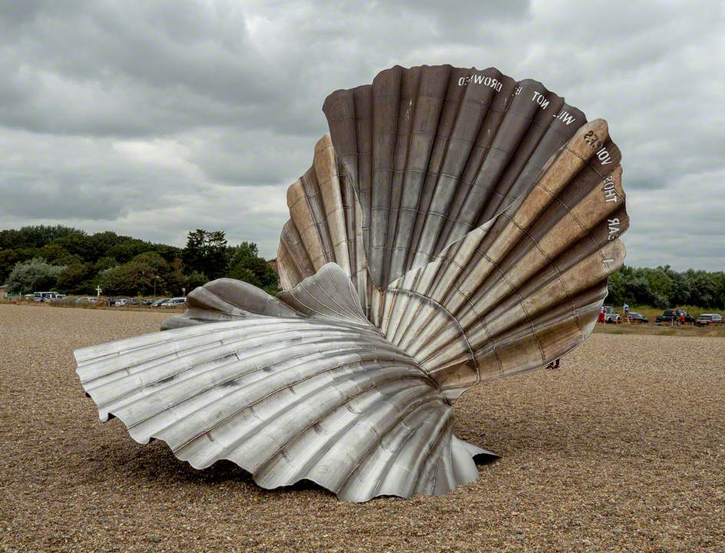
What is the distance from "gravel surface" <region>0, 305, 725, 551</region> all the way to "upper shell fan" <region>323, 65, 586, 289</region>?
2.26 metres

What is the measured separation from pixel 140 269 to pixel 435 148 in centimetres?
6072

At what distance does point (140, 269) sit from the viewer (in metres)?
63.6

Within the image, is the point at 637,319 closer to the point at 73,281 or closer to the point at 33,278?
the point at 73,281

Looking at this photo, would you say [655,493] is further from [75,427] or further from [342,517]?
[75,427]

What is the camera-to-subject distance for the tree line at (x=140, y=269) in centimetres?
6369

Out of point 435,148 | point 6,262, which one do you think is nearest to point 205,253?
point 6,262

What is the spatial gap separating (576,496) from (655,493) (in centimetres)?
63

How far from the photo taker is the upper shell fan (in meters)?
6.54

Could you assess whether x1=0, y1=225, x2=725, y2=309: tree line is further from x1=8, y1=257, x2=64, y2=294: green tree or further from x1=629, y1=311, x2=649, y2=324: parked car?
x1=629, y1=311, x2=649, y2=324: parked car

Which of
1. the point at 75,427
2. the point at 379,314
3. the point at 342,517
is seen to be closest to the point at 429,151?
A: the point at 379,314

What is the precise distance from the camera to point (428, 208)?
6852mm

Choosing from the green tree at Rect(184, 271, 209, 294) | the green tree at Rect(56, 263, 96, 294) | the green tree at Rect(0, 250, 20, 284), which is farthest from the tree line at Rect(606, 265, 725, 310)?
the green tree at Rect(0, 250, 20, 284)

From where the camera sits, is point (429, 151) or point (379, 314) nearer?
point (379, 314)

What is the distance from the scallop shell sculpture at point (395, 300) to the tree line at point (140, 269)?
45.9 metres
